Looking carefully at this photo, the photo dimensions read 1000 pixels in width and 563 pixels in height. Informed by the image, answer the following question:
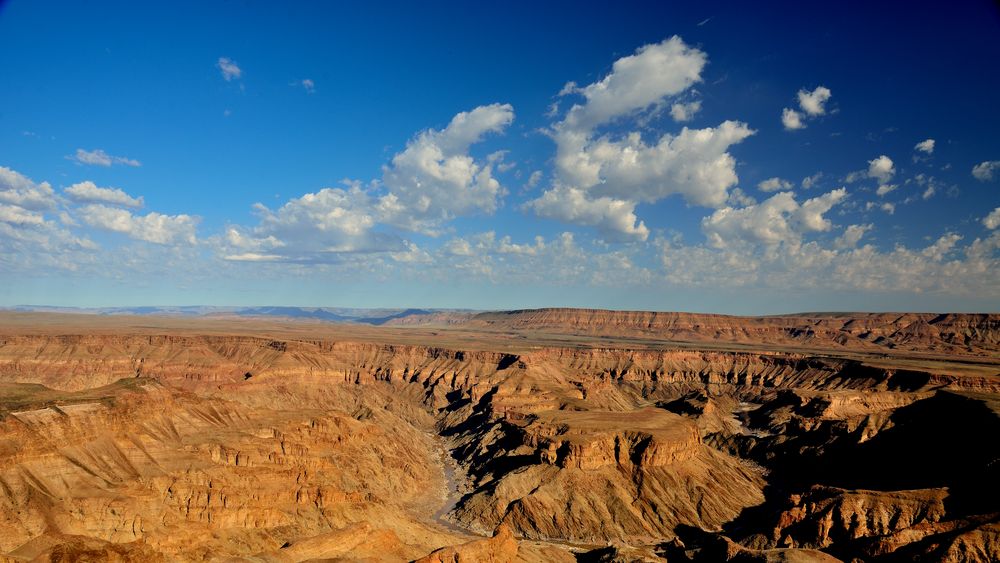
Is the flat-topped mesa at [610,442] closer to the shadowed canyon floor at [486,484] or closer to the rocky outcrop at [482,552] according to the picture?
the shadowed canyon floor at [486,484]

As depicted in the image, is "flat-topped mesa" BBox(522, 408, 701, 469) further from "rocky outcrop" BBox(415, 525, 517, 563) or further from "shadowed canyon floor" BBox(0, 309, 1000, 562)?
"rocky outcrop" BBox(415, 525, 517, 563)

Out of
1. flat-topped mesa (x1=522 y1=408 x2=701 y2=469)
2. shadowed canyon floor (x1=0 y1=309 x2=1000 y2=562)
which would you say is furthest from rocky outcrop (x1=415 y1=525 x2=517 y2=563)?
flat-topped mesa (x1=522 y1=408 x2=701 y2=469)

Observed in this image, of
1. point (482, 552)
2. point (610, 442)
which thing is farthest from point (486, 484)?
point (482, 552)

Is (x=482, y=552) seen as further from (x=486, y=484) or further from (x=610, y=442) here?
(x=610, y=442)

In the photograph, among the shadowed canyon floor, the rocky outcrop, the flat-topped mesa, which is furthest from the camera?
the flat-topped mesa

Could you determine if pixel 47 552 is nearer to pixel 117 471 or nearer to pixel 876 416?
pixel 117 471

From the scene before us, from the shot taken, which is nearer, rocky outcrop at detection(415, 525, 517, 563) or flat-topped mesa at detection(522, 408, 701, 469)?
rocky outcrop at detection(415, 525, 517, 563)

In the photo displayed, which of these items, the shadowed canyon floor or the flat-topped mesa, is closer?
the shadowed canyon floor

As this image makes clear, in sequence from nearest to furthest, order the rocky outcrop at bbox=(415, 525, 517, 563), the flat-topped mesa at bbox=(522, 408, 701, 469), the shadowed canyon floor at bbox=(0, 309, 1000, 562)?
the rocky outcrop at bbox=(415, 525, 517, 563) → the shadowed canyon floor at bbox=(0, 309, 1000, 562) → the flat-topped mesa at bbox=(522, 408, 701, 469)
